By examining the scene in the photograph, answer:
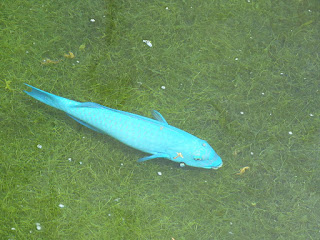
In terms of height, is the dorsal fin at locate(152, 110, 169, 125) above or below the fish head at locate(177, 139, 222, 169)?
above

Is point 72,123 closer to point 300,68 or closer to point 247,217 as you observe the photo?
point 247,217

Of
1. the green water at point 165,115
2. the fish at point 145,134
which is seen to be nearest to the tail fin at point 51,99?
the fish at point 145,134

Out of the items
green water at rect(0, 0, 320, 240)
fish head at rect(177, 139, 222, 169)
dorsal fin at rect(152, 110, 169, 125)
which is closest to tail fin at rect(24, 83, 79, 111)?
green water at rect(0, 0, 320, 240)

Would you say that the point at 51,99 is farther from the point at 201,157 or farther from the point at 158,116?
the point at 201,157

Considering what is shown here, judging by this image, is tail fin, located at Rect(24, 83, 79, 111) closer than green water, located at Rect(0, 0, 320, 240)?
Yes

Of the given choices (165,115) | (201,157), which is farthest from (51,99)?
(201,157)

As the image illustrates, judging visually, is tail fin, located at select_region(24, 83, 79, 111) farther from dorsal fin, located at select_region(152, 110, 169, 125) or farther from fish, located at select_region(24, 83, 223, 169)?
dorsal fin, located at select_region(152, 110, 169, 125)
